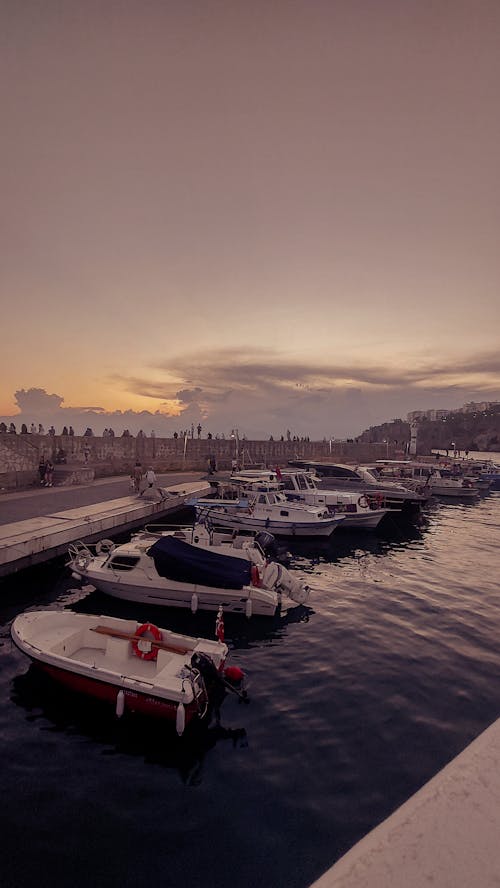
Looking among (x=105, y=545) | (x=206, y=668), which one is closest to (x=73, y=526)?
(x=105, y=545)

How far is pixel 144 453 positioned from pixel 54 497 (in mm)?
25642

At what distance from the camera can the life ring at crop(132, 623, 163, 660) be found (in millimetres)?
12133

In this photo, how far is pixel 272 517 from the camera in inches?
1188

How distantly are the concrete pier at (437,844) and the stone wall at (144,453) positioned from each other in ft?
114

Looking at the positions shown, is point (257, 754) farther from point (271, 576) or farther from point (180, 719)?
point (271, 576)

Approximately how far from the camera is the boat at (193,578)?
17.2 meters

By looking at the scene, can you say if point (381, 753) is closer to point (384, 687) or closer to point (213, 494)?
point (384, 687)

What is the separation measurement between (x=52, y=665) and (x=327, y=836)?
7.46 m

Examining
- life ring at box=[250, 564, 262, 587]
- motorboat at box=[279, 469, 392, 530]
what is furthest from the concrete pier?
motorboat at box=[279, 469, 392, 530]

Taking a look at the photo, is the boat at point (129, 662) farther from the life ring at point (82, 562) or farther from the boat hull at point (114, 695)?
the life ring at point (82, 562)

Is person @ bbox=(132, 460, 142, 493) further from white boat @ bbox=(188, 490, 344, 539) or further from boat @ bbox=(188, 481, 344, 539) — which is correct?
boat @ bbox=(188, 481, 344, 539)

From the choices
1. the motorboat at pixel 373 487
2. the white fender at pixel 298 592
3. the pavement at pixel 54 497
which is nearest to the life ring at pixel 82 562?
the pavement at pixel 54 497

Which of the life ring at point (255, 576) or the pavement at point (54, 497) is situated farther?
the pavement at point (54, 497)

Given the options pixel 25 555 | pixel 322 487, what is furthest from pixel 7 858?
pixel 322 487
